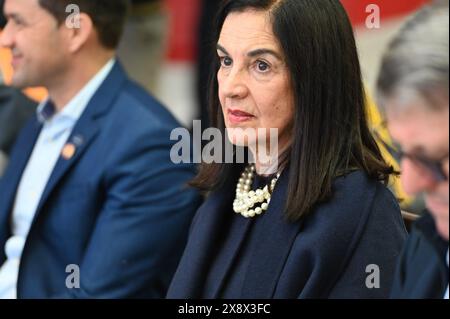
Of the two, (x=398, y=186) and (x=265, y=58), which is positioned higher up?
(x=265, y=58)

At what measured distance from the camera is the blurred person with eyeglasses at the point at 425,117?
5.36 ft

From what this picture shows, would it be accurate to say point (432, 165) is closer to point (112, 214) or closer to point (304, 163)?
point (304, 163)

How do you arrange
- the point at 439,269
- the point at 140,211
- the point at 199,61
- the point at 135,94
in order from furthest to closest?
1. the point at 199,61
2. the point at 135,94
3. the point at 140,211
4. the point at 439,269

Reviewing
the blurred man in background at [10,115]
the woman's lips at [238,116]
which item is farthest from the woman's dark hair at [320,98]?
the blurred man in background at [10,115]

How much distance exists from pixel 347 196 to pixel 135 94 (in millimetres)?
1166

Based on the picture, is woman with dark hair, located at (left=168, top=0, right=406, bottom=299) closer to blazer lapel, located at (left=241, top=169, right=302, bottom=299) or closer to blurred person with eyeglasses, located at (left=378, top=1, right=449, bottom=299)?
blazer lapel, located at (left=241, top=169, right=302, bottom=299)

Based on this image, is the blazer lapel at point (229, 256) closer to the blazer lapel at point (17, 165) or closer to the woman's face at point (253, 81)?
the woman's face at point (253, 81)

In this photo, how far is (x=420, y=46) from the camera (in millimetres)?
1652

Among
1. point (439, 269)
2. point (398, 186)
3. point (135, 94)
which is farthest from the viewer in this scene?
point (135, 94)

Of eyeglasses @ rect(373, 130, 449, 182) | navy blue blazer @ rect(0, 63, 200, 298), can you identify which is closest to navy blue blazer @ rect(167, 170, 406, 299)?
eyeglasses @ rect(373, 130, 449, 182)

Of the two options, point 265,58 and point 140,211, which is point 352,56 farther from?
point 140,211

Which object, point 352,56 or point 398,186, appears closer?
point 352,56

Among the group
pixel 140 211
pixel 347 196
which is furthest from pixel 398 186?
pixel 140 211

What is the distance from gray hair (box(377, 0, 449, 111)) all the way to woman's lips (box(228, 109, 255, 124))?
580mm
